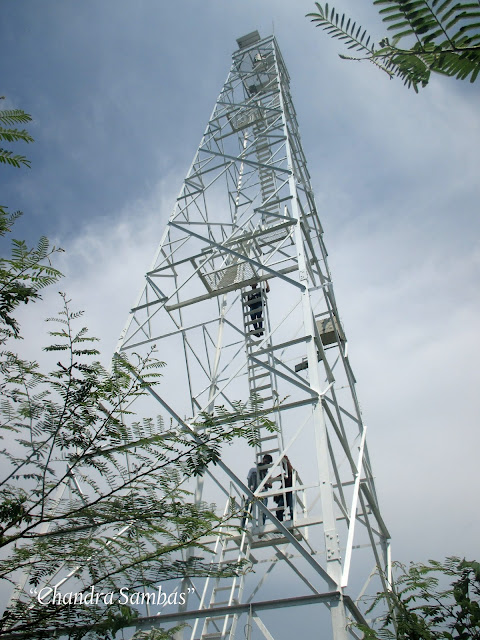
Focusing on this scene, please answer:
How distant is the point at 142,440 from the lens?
150 inches

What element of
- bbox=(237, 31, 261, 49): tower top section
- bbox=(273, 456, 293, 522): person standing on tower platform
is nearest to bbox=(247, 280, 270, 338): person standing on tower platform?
bbox=(273, 456, 293, 522): person standing on tower platform

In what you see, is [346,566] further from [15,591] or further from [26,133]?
[26,133]

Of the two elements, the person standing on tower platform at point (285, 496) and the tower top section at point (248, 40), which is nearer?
the person standing on tower platform at point (285, 496)

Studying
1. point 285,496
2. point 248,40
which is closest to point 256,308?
point 285,496

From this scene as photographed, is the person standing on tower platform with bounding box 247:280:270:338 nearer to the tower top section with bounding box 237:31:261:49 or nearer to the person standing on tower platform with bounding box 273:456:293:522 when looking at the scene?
the person standing on tower platform with bounding box 273:456:293:522

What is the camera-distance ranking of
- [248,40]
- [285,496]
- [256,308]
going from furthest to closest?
[248,40], [256,308], [285,496]

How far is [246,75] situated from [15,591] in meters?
15.4

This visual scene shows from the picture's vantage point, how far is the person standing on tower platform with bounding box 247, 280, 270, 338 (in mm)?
10344

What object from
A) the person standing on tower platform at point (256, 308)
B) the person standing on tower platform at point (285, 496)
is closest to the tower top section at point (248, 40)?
the person standing on tower platform at point (256, 308)

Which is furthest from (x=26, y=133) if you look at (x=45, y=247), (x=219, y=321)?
(x=219, y=321)

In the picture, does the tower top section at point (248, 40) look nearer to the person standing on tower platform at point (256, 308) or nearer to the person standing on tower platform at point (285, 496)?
the person standing on tower platform at point (256, 308)

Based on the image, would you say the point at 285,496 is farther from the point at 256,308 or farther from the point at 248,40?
the point at 248,40

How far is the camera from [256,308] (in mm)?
10766

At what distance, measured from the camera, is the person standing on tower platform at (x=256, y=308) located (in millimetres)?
10344
